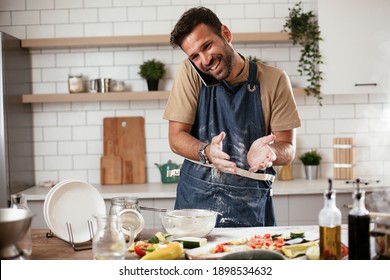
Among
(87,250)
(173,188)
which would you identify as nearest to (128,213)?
(87,250)

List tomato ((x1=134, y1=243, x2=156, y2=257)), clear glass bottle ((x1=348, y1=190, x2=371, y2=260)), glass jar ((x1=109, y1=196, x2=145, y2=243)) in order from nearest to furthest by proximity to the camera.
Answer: clear glass bottle ((x1=348, y1=190, x2=371, y2=260))
tomato ((x1=134, y1=243, x2=156, y2=257))
glass jar ((x1=109, y1=196, x2=145, y2=243))

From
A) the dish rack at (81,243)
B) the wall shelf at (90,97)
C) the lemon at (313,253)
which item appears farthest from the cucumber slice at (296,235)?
the wall shelf at (90,97)

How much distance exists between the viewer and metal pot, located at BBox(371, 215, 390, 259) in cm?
111

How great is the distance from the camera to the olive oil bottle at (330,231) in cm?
112

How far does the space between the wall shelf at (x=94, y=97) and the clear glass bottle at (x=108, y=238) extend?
2.66 ft

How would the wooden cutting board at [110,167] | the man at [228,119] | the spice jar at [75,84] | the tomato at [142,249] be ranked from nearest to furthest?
the tomato at [142,249] → the man at [228,119] → the wooden cutting board at [110,167] → the spice jar at [75,84]

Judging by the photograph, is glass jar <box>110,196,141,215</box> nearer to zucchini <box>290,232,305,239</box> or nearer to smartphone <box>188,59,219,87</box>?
zucchini <box>290,232,305,239</box>

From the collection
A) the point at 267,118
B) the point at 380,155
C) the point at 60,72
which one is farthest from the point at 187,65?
the point at 380,155

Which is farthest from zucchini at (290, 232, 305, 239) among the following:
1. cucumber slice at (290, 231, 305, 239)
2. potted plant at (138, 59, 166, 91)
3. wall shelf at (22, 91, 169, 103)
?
potted plant at (138, 59, 166, 91)

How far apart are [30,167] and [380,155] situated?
1.15m

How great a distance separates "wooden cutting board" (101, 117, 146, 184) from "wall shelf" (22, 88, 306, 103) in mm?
82

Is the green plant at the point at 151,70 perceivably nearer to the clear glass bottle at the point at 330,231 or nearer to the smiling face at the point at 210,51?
the smiling face at the point at 210,51

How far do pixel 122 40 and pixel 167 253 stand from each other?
3.16ft

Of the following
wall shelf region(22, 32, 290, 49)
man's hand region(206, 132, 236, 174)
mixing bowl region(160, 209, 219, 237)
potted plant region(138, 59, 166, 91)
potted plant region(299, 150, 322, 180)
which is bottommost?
mixing bowl region(160, 209, 219, 237)
